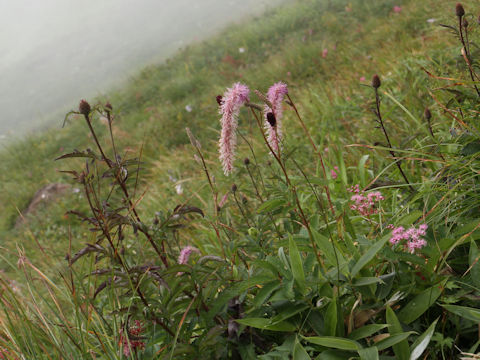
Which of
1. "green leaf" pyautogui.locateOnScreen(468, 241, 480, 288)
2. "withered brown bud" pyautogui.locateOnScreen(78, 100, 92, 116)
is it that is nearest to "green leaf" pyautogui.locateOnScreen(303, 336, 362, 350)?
"green leaf" pyautogui.locateOnScreen(468, 241, 480, 288)

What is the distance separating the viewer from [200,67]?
448 inches

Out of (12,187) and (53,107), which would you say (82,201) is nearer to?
(12,187)

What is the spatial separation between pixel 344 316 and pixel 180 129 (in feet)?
21.8

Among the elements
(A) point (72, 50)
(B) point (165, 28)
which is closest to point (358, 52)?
(B) point (165, 28)

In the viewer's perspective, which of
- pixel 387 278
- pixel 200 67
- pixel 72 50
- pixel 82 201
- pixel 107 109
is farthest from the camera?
pixel 72 50

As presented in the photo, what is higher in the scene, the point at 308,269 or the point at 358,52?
the point at 308,269

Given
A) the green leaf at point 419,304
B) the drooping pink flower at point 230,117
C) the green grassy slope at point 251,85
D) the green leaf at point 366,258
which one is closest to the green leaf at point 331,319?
the green leaf at point 366,258

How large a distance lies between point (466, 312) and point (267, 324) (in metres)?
0.51

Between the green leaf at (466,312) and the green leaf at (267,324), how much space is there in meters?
0.41

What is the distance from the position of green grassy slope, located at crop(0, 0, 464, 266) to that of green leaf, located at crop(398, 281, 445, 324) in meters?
1.05

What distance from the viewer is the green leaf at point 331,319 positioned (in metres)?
0.96

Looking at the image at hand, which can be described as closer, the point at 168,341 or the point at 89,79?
the point at 168,341

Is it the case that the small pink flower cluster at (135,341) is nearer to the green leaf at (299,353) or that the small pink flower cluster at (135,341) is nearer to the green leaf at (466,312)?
the green leaf at (299,353)

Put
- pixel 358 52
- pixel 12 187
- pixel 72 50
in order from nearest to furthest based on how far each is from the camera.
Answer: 1. pixel 358 52
2. pixel 12 187
3. pixel 72 50
